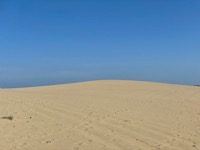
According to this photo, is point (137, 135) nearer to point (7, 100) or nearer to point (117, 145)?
point (117, 145)

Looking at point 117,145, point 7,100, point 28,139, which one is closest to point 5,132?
point 28,139

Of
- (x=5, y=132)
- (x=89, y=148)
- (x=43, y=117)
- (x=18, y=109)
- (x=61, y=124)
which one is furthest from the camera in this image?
(x=18, y=109)

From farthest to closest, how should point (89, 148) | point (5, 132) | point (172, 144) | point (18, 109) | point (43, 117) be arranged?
point (18, 109), point (43, 117), point (5, 132), point (172, 144), point (89, 148)

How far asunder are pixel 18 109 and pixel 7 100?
10.1ft

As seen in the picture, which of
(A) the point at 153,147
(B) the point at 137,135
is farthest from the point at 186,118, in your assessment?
(A) the point at 153,147

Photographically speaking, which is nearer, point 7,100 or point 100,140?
point 100,140

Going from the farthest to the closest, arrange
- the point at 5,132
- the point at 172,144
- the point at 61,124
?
the point at 61,124
the point at 5,132
the point at 172,144

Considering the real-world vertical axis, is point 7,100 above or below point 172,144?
above

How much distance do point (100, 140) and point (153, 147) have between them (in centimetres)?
177

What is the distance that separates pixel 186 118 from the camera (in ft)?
48.6

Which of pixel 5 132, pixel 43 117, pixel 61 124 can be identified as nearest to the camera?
pixel 5 132

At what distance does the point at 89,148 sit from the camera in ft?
30.4

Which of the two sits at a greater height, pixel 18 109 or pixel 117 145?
pixel 18 109

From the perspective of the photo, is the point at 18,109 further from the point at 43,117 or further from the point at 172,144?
the point at 172,144
